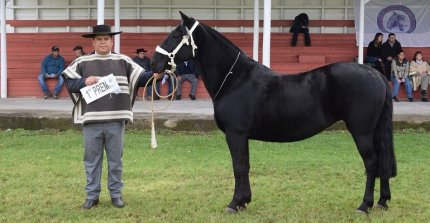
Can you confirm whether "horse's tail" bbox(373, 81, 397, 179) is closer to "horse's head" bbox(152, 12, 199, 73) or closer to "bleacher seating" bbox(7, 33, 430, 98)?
"horse's head" bbox(152, 12, 199, 73)

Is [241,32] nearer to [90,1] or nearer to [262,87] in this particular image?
[90,1]

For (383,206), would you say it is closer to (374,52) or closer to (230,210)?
(230,210)

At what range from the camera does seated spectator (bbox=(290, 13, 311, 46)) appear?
68.8ft

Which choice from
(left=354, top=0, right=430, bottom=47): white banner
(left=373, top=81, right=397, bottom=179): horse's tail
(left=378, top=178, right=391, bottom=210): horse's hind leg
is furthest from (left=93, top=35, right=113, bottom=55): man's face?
(left=354, top=0, right=430, bottom=47): white banner

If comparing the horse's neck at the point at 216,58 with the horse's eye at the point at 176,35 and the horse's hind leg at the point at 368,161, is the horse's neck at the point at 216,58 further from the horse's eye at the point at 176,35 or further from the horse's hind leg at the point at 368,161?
the horse's hind leg at the point at 368,161

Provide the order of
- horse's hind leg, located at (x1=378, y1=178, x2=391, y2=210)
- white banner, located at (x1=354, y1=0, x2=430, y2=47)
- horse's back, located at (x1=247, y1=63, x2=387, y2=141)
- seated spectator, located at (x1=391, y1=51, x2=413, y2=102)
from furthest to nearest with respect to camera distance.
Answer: white banner, located at (x1=354, y1=0, x2=430, y2=47) → seated spectator, located at (x1=391, y1=51, x2=413, y2=102) → horse's hind leg, located at (x1=378, y1=178, x2=391, y2=210) → horse's back, located at (x1=247, y1=63, x2=387, y2=141)

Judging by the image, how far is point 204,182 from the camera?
7.21 meters

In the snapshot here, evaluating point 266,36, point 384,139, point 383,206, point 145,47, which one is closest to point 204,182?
point 383,206

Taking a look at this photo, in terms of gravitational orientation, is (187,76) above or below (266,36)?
below

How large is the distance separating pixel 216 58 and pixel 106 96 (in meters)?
1.21

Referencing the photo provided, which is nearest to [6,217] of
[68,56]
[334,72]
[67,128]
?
[334,72]

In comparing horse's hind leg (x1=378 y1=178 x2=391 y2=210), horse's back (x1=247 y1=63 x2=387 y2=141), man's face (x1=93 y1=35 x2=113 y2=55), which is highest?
man's face (x1=93 y1=35 x2=113 y2=55)

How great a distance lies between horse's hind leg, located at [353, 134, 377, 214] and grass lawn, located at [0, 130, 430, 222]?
12 cm

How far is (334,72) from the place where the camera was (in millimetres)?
5652
